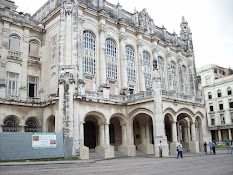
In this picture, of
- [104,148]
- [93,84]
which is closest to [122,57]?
[93,84]

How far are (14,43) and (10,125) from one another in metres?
9.07

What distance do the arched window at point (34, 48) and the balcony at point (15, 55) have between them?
159cm

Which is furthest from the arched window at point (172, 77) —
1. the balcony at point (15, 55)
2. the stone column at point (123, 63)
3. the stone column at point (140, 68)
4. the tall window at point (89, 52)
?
the balcony at point (15, 55)

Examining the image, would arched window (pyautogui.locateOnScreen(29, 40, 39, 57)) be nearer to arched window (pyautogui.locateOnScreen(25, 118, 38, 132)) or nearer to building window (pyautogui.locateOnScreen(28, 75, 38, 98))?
building window (pyautogui.locateOnScreen(28, 75, 38, 98))

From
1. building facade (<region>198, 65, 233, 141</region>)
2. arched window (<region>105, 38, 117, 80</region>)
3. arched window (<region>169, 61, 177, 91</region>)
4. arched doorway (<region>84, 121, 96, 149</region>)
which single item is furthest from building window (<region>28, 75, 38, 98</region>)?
building facade (<region>198, 65, 233, 141</region>)

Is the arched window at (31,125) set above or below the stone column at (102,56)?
below

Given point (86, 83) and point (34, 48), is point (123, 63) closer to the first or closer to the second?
point (86, 83)

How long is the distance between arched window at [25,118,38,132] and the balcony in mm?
6945

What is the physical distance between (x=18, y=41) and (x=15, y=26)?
1.69 m

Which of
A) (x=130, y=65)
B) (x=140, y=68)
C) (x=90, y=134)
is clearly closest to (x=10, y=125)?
(x=90, y=134)

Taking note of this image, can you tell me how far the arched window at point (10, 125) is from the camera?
976 inches

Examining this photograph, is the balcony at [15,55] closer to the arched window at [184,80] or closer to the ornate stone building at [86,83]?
the ornate stone building at [86,83]

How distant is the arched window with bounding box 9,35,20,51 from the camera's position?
1054 inches

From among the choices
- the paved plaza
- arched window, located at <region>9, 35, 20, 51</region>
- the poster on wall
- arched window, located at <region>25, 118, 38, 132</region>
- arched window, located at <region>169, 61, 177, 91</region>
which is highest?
arched window, located at <region>9, 35, 20, 51</region>
